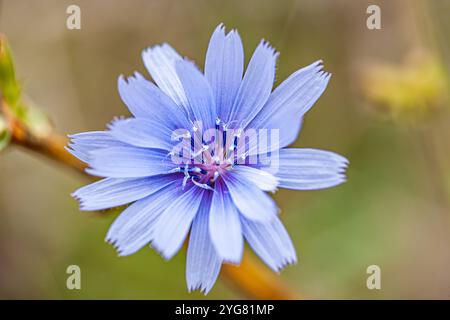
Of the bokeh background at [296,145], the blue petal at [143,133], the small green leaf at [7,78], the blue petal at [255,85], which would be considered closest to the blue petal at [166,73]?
the blue petal at [143,133]

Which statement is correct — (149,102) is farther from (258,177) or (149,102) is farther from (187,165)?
(258,177)

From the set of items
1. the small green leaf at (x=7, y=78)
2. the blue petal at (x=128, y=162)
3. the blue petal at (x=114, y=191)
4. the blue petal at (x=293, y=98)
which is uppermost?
the small green leaf at (x=7, y=78)

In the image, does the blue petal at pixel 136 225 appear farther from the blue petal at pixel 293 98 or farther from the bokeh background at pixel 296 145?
the bokeh background at pixel 296 145

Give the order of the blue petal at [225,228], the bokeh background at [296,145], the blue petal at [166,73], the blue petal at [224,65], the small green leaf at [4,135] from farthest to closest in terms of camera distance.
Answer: the bokeh background at [296,145] < the small green leaf at [4,135] < the blue petal at [166,73] < the blue petal at [224,65] < the blue petal at [225,228]

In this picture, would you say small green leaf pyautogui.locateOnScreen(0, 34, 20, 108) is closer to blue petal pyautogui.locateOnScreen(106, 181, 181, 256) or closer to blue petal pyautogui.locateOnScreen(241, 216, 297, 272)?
blue petal pyautogui.locateOnScreen(106, 181, 181, 256)

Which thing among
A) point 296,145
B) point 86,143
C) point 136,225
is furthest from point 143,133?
point 296,145

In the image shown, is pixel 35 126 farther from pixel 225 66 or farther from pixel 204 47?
pixel 204 47

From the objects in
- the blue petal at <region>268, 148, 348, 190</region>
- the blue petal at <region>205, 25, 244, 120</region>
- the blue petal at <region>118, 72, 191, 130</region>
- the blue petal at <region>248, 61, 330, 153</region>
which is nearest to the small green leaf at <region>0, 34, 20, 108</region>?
the blue petal at <region>118, 72, 191, 130</region>
